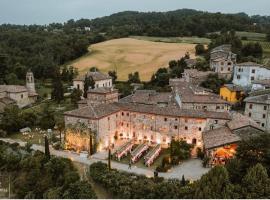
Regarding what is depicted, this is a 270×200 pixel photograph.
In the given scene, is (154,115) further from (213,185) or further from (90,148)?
(213,185)

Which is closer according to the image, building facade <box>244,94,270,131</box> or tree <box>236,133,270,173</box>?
tree <box>236,133,270,173</box>

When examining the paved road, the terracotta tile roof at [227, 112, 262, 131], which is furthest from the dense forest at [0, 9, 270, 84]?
the terracotta tile roof at [227, 112, 262, 131]

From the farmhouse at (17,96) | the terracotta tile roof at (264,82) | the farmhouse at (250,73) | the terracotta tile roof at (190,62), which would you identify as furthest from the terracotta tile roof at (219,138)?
the farmhouse at (17,96)

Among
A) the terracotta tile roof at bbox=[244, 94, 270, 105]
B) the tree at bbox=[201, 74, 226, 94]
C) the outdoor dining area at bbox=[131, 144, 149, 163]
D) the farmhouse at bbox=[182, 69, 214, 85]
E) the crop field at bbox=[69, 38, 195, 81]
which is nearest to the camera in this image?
the outdoor dining area at bbox=[131, 144, 149, 163]

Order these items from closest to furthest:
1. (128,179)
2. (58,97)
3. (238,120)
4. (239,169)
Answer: (239,169)
(128,179)
(238,120)
(58,97)

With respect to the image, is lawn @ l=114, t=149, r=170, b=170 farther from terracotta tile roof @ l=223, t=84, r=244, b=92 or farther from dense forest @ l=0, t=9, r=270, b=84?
dense forest @ l=0, t=9, r=270, b=84

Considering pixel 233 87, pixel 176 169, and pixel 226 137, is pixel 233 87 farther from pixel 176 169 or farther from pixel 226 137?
pixel 176 169

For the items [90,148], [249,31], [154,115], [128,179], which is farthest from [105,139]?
[249,31]
